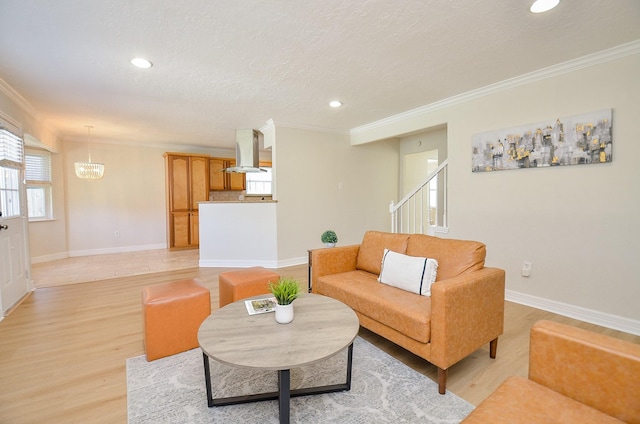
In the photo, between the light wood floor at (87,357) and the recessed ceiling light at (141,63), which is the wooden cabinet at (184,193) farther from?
the recessed ceiling light at (141,63)

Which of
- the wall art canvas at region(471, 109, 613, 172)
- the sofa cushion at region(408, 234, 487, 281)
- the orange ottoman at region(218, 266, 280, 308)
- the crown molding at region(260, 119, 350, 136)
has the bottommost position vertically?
the orange ottoman at region(218, 266, 280, 308)

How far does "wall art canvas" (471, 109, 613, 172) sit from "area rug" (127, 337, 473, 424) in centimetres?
246

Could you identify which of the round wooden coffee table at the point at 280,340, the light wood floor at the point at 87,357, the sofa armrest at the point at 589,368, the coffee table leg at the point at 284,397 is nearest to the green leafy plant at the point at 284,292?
the round wooden coffee table at the point at 280,340

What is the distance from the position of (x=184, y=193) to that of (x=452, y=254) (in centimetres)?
599

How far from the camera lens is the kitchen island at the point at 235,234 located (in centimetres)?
493

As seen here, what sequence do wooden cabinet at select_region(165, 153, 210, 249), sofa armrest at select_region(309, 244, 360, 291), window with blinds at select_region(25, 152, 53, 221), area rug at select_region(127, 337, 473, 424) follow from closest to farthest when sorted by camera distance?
area rug at select_region(127, 337, 473, 424), sofa armrest at select_region(309, 244, 360, 291), window with blinds at select_region(25, 152, 53, 221), wooden cabinet at select_region(165, 153, 210, 249)

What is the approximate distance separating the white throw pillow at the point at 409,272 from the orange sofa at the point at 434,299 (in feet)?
0.16

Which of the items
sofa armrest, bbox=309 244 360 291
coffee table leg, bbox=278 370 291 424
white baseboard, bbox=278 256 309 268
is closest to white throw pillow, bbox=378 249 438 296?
sofa armrest, bbox=309 244 360 291

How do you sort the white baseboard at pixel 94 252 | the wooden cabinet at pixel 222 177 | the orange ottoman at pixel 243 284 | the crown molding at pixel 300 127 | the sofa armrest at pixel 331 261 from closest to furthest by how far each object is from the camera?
→ the orange ottoman at pixel 243 284 → the sofa armrest at pixel 331 261 → the crown molding at pixel 300 127 → the white baseboard at pixel 94 252 → the wooden cabinet at pixel 222 177

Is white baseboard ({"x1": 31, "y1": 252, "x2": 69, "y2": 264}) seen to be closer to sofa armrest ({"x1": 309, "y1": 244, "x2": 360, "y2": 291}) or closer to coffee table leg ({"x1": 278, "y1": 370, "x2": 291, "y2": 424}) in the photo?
sofa armrest ({"x1": 309, "y1": 244, "x2": 360, "y2": 291})

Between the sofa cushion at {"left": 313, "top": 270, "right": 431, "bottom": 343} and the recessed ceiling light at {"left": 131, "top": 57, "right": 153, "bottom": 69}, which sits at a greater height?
the recessed ceiling light at {"left": 131, "top": 57, "right": 153, "bottom": 69}

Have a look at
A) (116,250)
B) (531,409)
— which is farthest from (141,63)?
(116,250)

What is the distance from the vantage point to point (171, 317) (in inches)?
84.7

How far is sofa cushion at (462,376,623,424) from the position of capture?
939mm
